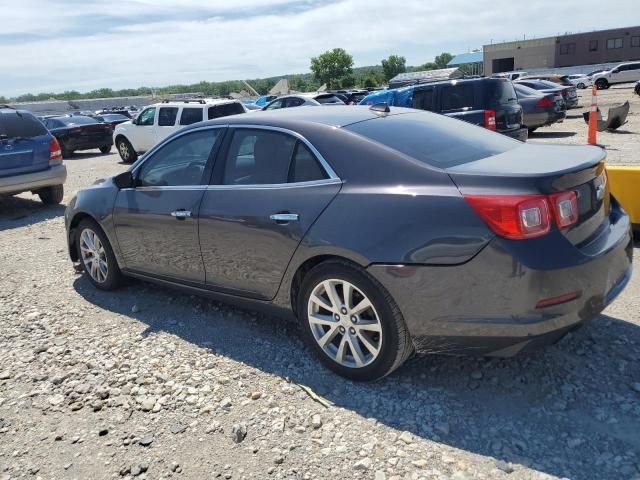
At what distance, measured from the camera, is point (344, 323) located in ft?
10.7

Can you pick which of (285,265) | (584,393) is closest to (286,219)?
(285,265)

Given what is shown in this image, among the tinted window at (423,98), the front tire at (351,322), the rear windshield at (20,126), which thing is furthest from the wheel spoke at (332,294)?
the tinted window at (423,98)

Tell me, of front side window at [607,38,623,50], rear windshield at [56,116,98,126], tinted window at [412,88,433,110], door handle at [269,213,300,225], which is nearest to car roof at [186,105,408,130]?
door handle at [269,213,300,225]

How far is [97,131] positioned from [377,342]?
1806cm

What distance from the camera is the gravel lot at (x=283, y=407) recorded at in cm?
267

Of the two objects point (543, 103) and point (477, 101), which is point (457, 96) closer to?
point (477, 101)

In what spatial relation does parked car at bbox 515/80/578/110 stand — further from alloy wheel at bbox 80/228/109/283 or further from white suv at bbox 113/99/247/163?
alloy wheel at bbox 80/228/109/283

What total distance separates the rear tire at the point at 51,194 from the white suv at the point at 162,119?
175 inches

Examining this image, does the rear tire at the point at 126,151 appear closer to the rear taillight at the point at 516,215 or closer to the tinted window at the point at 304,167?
the tinted window at the point at 304,167

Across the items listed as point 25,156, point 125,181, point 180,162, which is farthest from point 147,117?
point 180,162

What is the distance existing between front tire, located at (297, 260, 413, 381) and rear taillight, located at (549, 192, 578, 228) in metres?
0.95

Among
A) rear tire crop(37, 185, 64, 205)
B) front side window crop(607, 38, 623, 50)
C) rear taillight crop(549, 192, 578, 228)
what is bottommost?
rear tire crop(37, 185, 64, 205)

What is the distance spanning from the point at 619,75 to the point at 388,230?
A: 46696 mm

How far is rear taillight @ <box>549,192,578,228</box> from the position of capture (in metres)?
2.74
